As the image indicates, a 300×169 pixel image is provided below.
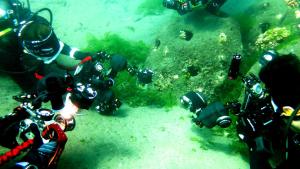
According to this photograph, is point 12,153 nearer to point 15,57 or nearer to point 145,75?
point 15,57

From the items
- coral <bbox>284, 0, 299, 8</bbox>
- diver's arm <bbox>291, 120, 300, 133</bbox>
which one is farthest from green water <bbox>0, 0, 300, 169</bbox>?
diver's arm <bbox>291, 120, 300, 133</bbox>

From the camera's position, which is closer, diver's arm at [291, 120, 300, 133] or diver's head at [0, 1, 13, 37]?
diver's arm at [291, 120, 300, 133]

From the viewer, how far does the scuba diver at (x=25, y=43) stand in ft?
16.8

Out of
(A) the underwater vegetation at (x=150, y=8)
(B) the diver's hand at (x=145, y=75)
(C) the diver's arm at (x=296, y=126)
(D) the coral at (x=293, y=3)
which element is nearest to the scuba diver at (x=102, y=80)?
(B) the diver's hand at (x=145, y=75)

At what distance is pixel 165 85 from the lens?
8.21 metres

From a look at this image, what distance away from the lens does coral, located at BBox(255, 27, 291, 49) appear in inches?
311

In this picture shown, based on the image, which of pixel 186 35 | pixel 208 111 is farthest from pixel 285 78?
pixel 186 35

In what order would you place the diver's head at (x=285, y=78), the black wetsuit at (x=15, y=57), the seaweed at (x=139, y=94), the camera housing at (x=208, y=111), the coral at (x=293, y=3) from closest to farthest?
the diver's head at (x=285, y=78), the camera housing at (x=208, y=111), the black wetsuit at (x=15, y=57), the seaweed at (x=139, y=94), the coral at (x=293, y=3)

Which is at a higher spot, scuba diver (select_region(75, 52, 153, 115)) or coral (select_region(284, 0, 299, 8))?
coral (select_region(284, 0, 299, 8))

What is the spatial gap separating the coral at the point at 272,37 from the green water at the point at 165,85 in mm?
170

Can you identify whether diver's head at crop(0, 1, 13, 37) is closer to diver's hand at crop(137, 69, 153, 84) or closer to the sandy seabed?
the sandy seabed

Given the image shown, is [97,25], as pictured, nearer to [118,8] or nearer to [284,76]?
[118,8]

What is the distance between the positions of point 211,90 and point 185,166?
3318 millimetres

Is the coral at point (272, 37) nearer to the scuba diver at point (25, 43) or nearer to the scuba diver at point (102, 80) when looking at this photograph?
the scuba diver at point (102, 80)
